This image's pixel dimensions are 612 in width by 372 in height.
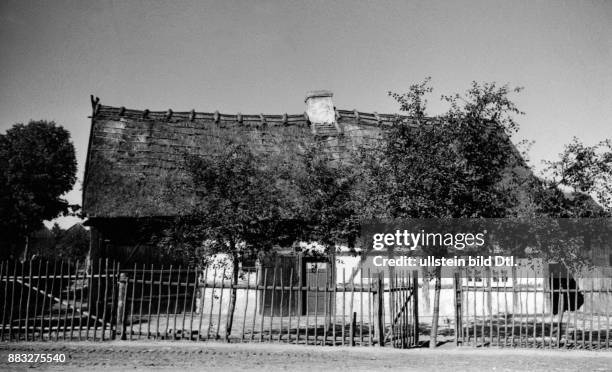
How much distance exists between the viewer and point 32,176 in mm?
33406

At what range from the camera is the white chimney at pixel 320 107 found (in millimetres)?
20781

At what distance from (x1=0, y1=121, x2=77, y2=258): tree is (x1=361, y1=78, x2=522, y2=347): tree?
29272 millimetres

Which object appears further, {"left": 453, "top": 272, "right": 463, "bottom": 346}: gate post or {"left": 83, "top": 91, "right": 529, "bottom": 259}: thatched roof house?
{"left": 83, "top": 91, "right": 529, "bottom": 259}: thatched roof house

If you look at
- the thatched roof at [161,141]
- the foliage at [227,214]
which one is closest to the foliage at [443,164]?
the foliage at [227,214]

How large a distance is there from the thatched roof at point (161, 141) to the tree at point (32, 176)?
17.0m

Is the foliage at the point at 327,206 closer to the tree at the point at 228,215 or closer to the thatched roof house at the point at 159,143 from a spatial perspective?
the tree at the point at 228,215

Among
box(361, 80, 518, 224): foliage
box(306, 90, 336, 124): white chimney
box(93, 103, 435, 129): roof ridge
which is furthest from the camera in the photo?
box(306, 90, 336, 124): white chimney

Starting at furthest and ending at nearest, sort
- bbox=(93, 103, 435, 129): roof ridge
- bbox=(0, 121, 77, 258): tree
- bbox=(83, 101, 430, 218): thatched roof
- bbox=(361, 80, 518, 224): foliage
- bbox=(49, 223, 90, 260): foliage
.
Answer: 1. bbox=(49, 223, 90, 260): foliage
2. bbox=(0, 121, 77, 258): tree
3. bbox=(93, 103, 435, 129): roof ridge
4. bbox=(83, 101, 430, 218): thatched roof
5. bbox=(361, 80, 518, 224): foliage

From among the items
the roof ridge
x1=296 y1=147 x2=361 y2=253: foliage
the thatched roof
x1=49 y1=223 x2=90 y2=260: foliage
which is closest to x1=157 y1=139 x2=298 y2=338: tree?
x1=296 y1=147 x2=361 y2=253: foliage

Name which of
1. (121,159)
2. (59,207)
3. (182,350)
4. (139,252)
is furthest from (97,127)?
(59,207)

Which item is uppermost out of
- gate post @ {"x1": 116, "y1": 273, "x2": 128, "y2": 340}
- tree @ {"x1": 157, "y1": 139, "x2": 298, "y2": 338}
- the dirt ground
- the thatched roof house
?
the thatched roof house

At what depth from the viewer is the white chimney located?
68.2 feet

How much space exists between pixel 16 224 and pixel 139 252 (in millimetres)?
21098

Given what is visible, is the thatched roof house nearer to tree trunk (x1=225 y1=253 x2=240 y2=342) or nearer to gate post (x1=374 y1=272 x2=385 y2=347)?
tree trunk (x1=225 y1=253 x2=240 y2=342)
